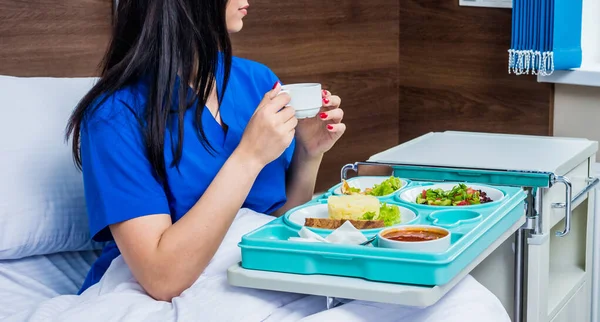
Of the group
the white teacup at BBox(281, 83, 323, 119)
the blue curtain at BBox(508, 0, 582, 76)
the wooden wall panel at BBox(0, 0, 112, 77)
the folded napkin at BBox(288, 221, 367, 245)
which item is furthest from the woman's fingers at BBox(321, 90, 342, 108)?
the blue curtain at BBox(508, 0, 582, 76)

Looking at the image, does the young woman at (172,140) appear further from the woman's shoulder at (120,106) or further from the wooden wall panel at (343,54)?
the wooden wall panel at (343,54)

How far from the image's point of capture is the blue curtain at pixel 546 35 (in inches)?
81.8

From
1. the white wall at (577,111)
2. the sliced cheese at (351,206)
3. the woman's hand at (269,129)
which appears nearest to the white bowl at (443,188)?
the sliced cheese at (351,206)

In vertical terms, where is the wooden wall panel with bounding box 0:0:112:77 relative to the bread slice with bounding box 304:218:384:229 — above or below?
above

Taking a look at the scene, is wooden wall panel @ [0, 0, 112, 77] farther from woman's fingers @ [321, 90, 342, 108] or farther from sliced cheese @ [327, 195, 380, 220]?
sliced cheese @ [327, 195, 380, 220]

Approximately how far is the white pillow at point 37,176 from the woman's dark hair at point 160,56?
0.16 metres

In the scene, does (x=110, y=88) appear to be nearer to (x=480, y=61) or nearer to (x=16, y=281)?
(x=16, y=281)

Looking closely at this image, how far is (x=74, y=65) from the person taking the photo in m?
1.82

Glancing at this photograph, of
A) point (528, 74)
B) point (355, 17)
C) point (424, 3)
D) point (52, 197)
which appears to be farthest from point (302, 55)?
point (52, 197)

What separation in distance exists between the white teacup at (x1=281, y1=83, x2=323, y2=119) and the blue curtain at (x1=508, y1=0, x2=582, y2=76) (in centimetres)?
102

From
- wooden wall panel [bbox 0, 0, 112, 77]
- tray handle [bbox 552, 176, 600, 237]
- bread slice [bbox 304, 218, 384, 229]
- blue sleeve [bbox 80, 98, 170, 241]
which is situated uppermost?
wooden wall panel [bbox 0, 0, 112, 77]

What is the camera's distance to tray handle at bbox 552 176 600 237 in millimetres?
1512

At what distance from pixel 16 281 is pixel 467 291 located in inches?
33.0

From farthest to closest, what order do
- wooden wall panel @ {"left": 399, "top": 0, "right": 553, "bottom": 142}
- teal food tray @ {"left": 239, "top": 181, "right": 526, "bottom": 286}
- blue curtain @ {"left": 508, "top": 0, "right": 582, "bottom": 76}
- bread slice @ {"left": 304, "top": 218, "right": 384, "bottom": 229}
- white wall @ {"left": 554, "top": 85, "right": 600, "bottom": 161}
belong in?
wooden wall panel @ {"left": 399, "top": 0, "right": 553, "bottom": 142} < white wall @ {"left": 554, "top": 85, "right": 600, "bottom": 161} < blue curtain @ {"left": 508, "top": 0, "right": 582, "bottom": 76} < bread slice @ {"left": 304, "top": 218, "right": 384, "bottom": 229} < teal food tray @ {"left": 239, "top": 181, "right": 526, "bottom": 286}
